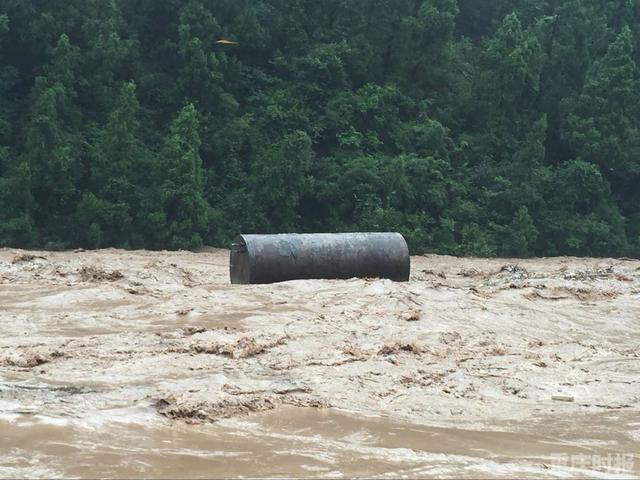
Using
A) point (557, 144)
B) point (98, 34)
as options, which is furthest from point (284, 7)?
point (557, 144)

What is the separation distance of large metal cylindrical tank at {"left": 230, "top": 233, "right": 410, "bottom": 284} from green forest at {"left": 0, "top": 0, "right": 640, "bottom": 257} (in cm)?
865

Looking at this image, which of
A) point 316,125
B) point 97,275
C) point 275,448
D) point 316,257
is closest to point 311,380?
point 275,448

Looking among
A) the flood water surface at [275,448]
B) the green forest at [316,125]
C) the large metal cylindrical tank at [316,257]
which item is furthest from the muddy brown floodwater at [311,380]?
the green forest at [316,125]

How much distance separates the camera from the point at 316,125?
2553cm

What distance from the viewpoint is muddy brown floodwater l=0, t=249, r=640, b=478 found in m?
4.94

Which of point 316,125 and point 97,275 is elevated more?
point 316,125

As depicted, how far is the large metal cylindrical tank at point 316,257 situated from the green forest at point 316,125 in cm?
865

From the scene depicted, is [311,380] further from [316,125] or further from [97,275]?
[316,125]

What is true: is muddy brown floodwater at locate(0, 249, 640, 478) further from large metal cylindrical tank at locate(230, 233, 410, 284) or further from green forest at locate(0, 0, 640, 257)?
green forest at locate(0, 0, 640, 257)

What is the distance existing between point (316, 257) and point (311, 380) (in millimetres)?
6342

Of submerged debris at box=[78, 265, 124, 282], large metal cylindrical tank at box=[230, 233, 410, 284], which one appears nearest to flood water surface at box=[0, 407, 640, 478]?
submerged debris at box=[78, 265, 124, 282]

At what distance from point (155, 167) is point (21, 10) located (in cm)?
524

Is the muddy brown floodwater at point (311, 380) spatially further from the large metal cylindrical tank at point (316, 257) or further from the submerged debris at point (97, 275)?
the large metal cylindrical tank at point (316, 257)

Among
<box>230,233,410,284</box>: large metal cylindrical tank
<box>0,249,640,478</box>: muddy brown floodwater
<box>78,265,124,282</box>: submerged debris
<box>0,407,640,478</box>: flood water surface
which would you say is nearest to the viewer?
<box>0,407,640,478</box>: flood water surface
